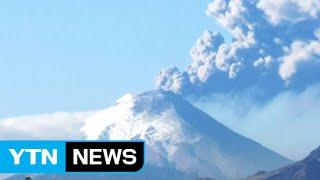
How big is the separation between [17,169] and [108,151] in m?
5.30

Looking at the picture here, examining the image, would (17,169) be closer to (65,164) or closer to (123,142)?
(65,164)

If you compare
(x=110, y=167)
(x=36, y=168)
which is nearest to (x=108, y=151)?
(x=110, y=167)

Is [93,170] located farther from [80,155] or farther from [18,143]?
[18,143]

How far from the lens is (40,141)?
2071 inches

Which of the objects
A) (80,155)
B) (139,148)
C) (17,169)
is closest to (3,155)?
(17,169)

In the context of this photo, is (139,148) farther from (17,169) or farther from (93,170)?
(17,169)

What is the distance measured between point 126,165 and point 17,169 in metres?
6.23

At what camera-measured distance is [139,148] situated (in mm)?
53875

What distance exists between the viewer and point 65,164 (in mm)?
53656

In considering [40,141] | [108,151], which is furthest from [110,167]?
[40,141]

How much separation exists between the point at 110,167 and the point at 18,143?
5.40 meters

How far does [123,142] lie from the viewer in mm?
53594

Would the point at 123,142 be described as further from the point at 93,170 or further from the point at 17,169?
the point at 17,169

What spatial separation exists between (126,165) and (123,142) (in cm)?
134
